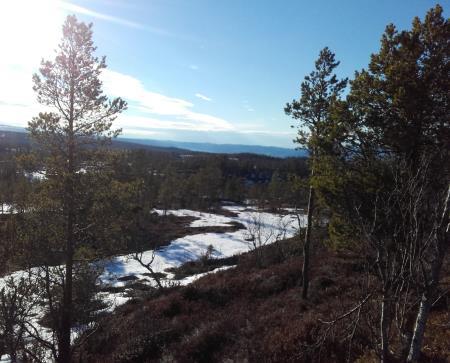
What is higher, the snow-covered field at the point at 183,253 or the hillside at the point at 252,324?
Result: the hillside at the point at 252,324

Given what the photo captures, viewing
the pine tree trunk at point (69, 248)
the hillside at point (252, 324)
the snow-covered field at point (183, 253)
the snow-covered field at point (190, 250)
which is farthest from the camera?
the snow-covered field at point (190, 250)

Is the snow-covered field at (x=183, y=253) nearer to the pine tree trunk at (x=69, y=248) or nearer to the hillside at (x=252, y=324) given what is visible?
the hillside at (x=252, y=324)

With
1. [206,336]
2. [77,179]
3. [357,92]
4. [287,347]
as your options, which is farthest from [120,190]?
[357,92]

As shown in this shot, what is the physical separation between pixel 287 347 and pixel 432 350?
3.99m

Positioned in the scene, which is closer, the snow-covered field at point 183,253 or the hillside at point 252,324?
the hillside at point 252,324

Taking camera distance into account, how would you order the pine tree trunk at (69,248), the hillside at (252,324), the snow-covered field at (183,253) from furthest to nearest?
the snow-covered field at (183,253)
the pine tree trunk at (69,248)
the hillside at (252,324)

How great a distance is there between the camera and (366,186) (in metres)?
10.9

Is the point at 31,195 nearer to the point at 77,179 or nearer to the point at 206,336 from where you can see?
the point at 77,179

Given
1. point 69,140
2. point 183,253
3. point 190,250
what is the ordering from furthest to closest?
point 190,250
point 183,253
point 69,140

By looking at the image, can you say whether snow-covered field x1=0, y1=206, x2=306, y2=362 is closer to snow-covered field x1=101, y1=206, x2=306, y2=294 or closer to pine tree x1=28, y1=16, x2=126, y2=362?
snow-covered field x1=101, y1=206, x2=306, y2=294

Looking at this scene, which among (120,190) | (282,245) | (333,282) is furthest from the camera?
(282,245)

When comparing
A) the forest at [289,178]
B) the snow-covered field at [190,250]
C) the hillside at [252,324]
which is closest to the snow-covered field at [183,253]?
the snow-covered field at [190,250]

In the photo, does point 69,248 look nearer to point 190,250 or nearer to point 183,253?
point 183,253

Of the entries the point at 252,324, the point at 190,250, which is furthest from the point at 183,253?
the point at 252,324
